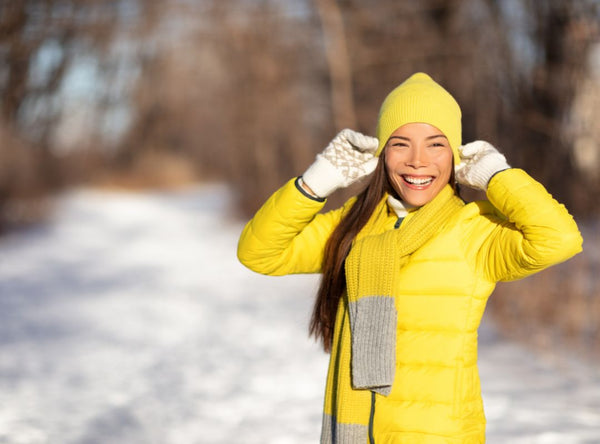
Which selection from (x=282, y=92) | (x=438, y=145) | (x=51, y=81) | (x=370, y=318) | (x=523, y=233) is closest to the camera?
(x=523, y=233)

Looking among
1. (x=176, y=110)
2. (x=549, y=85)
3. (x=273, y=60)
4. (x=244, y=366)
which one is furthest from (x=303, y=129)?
(x=176, y=110)

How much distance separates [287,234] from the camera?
2.31 meters

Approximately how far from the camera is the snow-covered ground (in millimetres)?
4301

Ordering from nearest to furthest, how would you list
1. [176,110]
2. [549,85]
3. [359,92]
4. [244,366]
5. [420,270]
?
[420,270], [244,366], [549,85], [359,92], [176,110]

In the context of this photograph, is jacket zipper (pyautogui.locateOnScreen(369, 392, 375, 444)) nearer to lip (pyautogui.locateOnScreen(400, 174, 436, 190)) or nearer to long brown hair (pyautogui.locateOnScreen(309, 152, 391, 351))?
Result: long brown hair (pyautogui.locateOnScreen(309, 152, 391, 351))

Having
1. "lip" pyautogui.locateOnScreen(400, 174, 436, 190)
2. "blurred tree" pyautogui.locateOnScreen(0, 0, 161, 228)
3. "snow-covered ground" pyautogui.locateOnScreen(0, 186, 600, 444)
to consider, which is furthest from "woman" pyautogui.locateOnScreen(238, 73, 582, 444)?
"blurred tree" pyautogui.locateOnScreen(0, 0, 161, 228)

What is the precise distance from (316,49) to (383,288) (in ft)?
46.2

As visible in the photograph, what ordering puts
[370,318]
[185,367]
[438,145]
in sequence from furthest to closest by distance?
1. [185,367]
2. [438,145]
3. [370,318]

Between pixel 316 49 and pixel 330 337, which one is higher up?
pixel 316 49

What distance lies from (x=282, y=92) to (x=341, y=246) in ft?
50.0

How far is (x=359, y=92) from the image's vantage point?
12711 millimetres

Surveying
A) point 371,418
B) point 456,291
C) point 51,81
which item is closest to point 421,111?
point 456,291

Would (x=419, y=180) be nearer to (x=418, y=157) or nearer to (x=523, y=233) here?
(x=418, y=157)

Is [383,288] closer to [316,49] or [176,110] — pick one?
[316,49]
